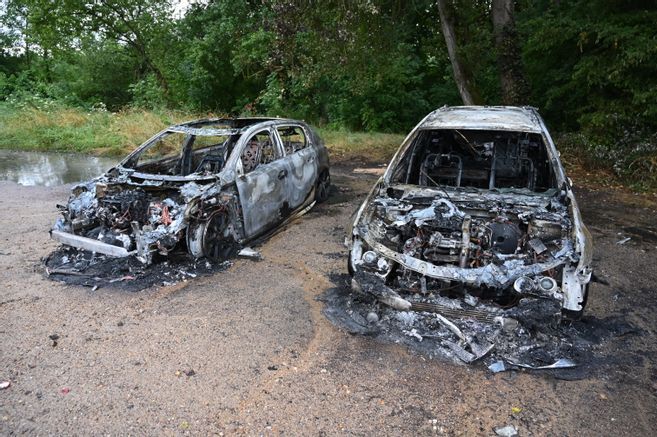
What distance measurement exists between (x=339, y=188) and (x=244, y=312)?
5.28 metres

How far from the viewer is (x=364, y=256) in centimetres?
427

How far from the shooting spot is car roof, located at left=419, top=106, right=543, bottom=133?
206 inches

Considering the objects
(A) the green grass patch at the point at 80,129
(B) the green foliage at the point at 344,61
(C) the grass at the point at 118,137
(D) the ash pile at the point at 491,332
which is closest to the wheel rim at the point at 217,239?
(D) the ash pile at the point at 491,332

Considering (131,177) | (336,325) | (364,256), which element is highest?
(131,177)

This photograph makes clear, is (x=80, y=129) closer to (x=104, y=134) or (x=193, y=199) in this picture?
(x=104, y=134)

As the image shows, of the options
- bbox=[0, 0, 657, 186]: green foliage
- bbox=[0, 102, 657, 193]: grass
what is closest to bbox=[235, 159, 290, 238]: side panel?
bbox=[0, 0, 657, 186]: green foliage

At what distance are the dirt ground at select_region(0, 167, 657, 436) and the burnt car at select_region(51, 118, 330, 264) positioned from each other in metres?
0.51

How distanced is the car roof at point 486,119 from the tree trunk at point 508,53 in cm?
593

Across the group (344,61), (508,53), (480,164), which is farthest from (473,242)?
(508,53)

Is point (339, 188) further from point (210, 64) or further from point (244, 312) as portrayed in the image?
point (210, 64)

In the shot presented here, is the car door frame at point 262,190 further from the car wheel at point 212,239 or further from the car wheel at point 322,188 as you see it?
the car wheel at point 322,188

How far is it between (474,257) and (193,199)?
3043mm

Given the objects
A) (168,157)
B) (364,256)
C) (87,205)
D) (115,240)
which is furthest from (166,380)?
(168,157)

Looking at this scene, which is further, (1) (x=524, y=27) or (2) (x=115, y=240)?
(1) (x=524, y=27)
